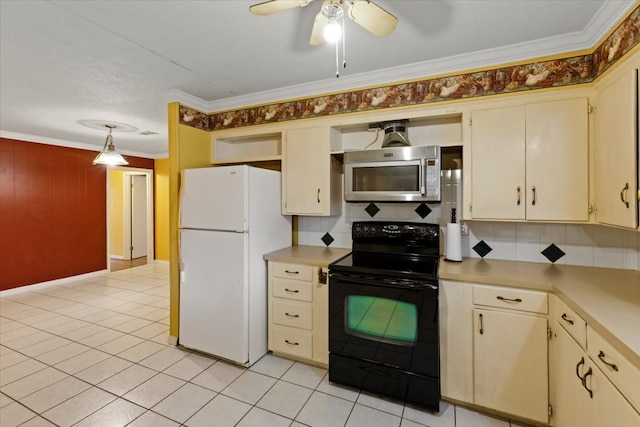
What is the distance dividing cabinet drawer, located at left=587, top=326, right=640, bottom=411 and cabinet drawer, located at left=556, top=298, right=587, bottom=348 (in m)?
0.05

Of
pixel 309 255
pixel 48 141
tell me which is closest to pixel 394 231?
pixel 309 255

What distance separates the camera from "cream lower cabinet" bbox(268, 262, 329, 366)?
93.8 inches

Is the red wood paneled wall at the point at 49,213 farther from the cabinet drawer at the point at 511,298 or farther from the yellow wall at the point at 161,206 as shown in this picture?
the cabinet drawer at the point at 511,298

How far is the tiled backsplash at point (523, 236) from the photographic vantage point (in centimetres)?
202

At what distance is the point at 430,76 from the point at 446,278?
4.93ft

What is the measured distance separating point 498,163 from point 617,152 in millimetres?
601

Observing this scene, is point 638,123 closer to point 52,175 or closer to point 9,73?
point 9,73

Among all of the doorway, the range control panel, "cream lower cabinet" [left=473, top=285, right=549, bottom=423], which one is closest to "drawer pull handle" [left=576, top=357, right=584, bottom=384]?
"cream lower cabinet" [left=473, top=285, right=549, bottom=423]

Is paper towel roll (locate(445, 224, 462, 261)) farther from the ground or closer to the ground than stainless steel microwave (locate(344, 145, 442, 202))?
closer to the ground

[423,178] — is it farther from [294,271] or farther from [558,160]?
[294,271]

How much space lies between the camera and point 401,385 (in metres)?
1.97

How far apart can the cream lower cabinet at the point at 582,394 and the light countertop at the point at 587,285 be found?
17 cm

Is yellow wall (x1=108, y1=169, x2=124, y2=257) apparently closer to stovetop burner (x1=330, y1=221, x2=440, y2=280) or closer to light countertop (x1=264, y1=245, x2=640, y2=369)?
light countertop (x1=264, y1=245, x2=640, y2=369)

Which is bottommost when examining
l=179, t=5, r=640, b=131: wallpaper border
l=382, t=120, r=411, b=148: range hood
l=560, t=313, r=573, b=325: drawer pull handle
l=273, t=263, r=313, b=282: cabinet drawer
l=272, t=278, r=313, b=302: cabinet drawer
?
l=272, t=278, r=313, b=302: cabinet drawer
